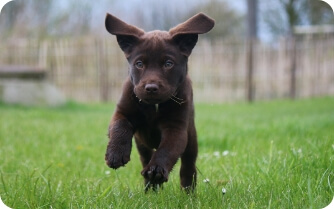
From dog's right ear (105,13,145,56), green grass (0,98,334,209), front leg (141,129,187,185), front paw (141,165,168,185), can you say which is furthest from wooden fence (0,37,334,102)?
front paw (141,165,168,185)

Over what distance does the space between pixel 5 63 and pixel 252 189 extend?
1516 centimetres

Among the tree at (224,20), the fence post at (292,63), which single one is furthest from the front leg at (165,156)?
the fence post at (292,63)

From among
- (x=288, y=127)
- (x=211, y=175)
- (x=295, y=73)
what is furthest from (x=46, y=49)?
(x=211, y=175)

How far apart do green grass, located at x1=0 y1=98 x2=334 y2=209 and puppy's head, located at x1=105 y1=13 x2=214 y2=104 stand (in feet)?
2.23

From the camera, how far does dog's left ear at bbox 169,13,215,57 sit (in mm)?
3234

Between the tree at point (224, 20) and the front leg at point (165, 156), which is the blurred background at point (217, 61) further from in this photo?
the front leg at point (165, 156)

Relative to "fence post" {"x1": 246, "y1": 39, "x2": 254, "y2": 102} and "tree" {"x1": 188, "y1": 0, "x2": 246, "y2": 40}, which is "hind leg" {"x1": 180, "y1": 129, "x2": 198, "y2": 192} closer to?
"tree" {"x1": 188, "y1": 0, "x2": 246, "y2": 40}

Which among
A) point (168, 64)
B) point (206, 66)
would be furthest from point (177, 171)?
point (206, 66)

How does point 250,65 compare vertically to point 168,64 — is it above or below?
below

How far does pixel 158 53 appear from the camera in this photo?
125 inches

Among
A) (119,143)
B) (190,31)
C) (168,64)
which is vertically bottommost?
(119,143)

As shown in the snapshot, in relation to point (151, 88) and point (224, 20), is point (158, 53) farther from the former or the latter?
point (224, 20)

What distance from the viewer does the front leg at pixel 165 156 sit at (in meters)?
2.78

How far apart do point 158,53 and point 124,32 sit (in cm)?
34
